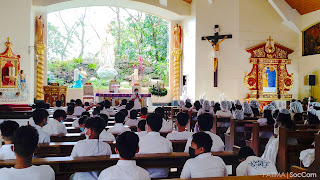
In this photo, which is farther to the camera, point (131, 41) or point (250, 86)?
point (131, 41)

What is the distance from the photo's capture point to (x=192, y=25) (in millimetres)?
14984

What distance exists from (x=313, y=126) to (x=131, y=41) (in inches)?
628

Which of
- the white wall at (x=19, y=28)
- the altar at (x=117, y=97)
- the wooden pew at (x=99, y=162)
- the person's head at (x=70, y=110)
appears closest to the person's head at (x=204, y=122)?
the wooden pew at (x=99, y=162)

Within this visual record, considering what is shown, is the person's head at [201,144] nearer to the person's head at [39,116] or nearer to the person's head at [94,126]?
the person's head at [94,126]

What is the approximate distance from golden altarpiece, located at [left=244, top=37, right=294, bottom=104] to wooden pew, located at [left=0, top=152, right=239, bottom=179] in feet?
37.1

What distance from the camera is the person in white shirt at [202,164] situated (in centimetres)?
255

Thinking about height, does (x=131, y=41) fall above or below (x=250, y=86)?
above

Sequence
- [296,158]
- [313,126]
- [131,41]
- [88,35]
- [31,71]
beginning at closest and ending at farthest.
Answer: [296,158] → [313,126] → [31,71] → [131,41] → [88,35]

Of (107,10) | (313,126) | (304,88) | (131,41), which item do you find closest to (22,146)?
(313,126)

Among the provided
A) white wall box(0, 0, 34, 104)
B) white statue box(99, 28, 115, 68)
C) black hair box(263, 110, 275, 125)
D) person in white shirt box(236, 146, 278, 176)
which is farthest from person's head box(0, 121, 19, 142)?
white statue box(99, 28, 115, 68)

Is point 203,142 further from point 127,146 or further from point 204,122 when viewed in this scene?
point 204,122

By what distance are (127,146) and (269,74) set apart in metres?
13.0

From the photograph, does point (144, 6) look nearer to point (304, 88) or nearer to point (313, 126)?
point (304, 88)

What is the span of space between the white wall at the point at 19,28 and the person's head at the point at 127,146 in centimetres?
1112
